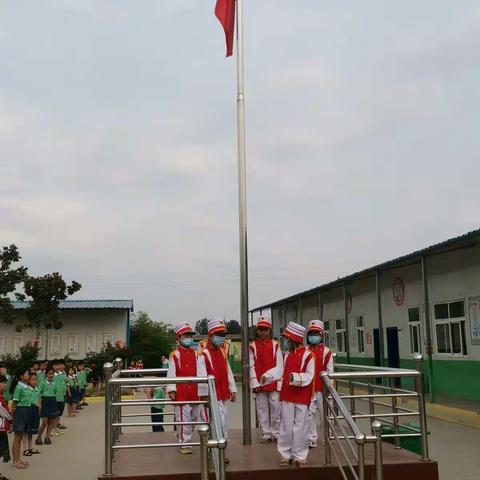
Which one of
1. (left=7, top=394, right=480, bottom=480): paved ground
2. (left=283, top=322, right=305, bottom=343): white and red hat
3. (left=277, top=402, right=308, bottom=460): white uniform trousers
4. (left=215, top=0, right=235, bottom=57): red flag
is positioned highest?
(left=215, top=0, right=235, bottom=57): red flag

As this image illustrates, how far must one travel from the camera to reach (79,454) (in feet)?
32.0

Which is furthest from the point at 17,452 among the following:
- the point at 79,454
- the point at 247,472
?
the point at 247,472

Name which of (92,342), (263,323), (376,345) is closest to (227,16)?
(263,323)

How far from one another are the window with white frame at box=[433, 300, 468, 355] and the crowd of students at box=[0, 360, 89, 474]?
9.51 m

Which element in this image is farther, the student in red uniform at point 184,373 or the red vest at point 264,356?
the red vest at point 264,356

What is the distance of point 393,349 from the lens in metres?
19.2

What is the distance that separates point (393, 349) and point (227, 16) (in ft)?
46.3

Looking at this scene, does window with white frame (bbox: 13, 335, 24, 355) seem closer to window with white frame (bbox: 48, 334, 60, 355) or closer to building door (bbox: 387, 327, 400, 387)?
window with white frame (bbox: 48, 334, 60, 355)

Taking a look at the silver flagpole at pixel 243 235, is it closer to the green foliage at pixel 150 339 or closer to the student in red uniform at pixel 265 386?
the student in red uniform at pixel 265 386

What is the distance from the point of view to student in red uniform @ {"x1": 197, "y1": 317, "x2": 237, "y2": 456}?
6.41 metres

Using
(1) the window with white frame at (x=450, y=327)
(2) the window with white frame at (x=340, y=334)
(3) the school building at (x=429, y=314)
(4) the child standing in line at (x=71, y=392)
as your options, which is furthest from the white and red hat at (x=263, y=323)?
(2) the window with white frame at (x=340, y=334)

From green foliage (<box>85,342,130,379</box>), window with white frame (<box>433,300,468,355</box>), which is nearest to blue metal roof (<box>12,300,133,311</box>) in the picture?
green foliage (<box>85,342,130,379</box>)

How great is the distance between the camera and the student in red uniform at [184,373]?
265 inches

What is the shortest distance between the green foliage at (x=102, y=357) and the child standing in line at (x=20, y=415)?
15.1 metres
